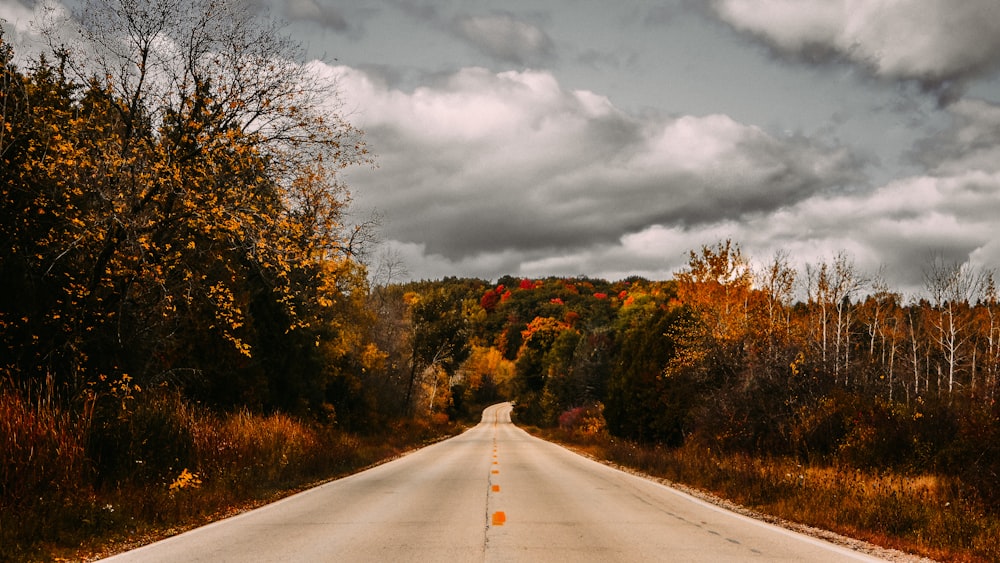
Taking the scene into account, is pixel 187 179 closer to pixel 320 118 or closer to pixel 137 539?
pixel 320 118

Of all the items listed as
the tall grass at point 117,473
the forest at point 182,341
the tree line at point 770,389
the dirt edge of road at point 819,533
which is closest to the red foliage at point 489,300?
the tree line at point 770,389

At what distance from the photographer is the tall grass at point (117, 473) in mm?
8047

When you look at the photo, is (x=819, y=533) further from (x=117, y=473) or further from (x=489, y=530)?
(x=117, y=473)

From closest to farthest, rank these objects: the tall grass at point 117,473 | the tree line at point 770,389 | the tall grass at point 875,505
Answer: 1. the tall grass at point 117,473
2. the tall grass at point 875,505
3. the tree line at point 770,389

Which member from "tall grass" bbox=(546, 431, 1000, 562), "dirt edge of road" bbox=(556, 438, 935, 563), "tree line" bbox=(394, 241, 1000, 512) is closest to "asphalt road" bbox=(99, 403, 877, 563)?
"dirt edge of road" bbox=(556, 438, 935, 563)

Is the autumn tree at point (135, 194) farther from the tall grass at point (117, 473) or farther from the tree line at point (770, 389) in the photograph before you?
the tree line at point (770, 389)

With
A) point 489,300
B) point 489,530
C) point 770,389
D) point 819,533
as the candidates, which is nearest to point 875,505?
point 819,533

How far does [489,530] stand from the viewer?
8633mm

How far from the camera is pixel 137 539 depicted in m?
8.41

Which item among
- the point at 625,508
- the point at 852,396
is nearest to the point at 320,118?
the point at 625,508

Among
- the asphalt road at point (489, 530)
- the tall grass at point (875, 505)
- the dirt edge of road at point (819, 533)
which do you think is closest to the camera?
the asphalt road at point (489, 530)

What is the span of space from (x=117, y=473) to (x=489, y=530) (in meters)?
6.56

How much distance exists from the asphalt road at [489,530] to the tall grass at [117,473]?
2.90 feet

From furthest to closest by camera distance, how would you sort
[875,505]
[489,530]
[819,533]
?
1. [875,505]
2. [819,533]
3. [489,530]
